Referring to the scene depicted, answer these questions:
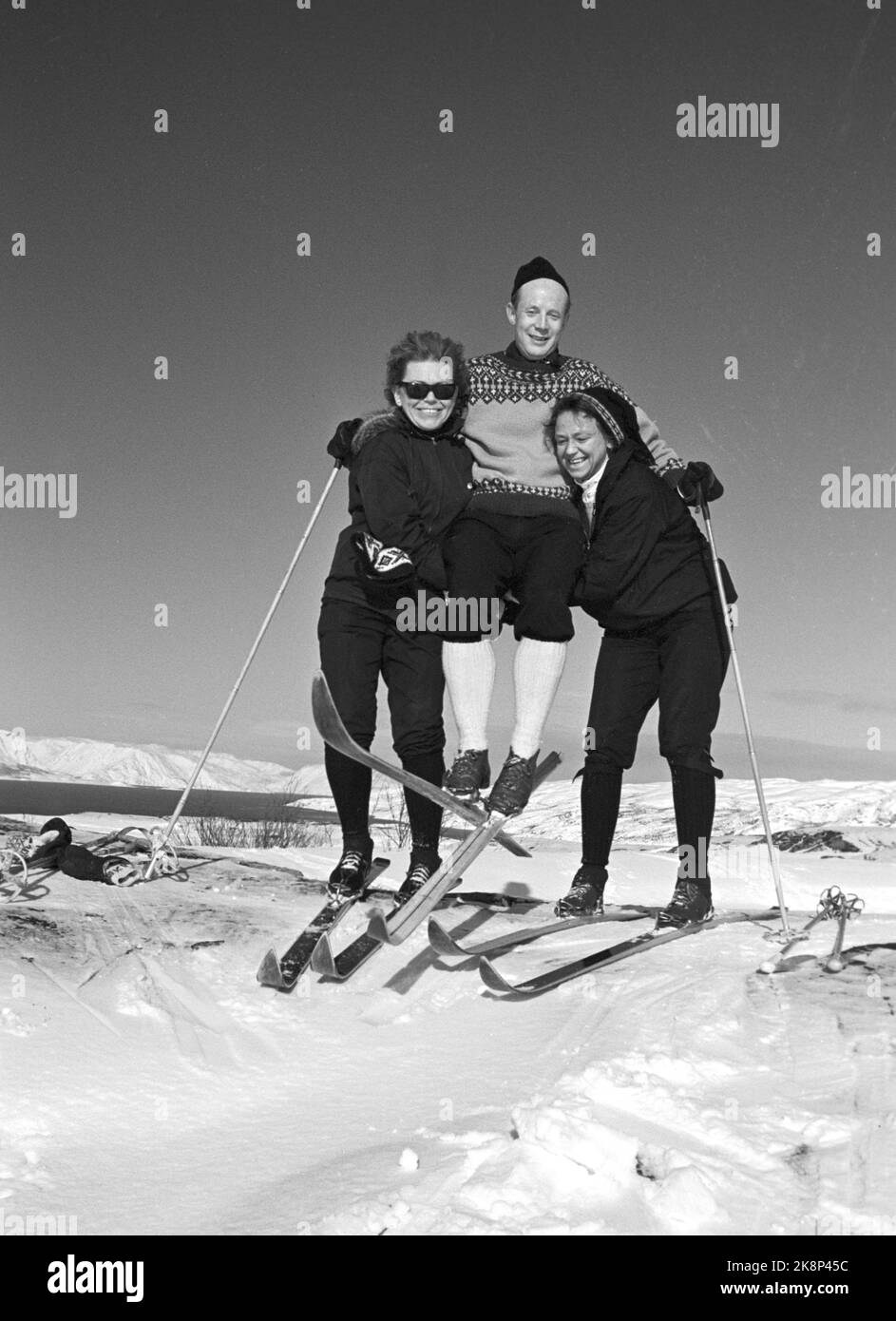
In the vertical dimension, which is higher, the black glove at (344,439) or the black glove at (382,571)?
the black glove at (344,439)

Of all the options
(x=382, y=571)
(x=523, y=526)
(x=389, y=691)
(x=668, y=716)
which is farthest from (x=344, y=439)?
(x=668, y=716)

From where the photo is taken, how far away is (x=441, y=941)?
321 cm

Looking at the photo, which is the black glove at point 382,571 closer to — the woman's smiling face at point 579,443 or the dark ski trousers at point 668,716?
the woman's smiling face at point 579,443

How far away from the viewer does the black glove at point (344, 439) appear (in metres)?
4.32

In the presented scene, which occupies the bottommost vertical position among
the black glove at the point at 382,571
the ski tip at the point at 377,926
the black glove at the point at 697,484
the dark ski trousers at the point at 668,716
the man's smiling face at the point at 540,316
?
the ski tip at the point at 377,926

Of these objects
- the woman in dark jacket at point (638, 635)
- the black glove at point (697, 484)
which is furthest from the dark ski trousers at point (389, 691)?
the black glove at point (697, 484)

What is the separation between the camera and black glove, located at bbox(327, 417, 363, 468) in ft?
14.2

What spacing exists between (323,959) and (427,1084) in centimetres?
82

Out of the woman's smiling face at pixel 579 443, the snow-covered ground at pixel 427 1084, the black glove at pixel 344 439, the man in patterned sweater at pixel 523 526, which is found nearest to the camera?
the snow-covered ground at pixel 427 1084

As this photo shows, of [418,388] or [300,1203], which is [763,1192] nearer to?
[300,1203]

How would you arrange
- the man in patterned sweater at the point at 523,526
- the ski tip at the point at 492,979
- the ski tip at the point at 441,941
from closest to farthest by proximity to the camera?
the ski tip at the point at 492,979, the ski tip at the point at 441,941, the man in patterned sweater at the point at 523,526

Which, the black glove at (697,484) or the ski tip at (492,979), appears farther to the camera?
the black glove at (697,484)

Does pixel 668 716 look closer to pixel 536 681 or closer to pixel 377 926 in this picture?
pixel 536 681
